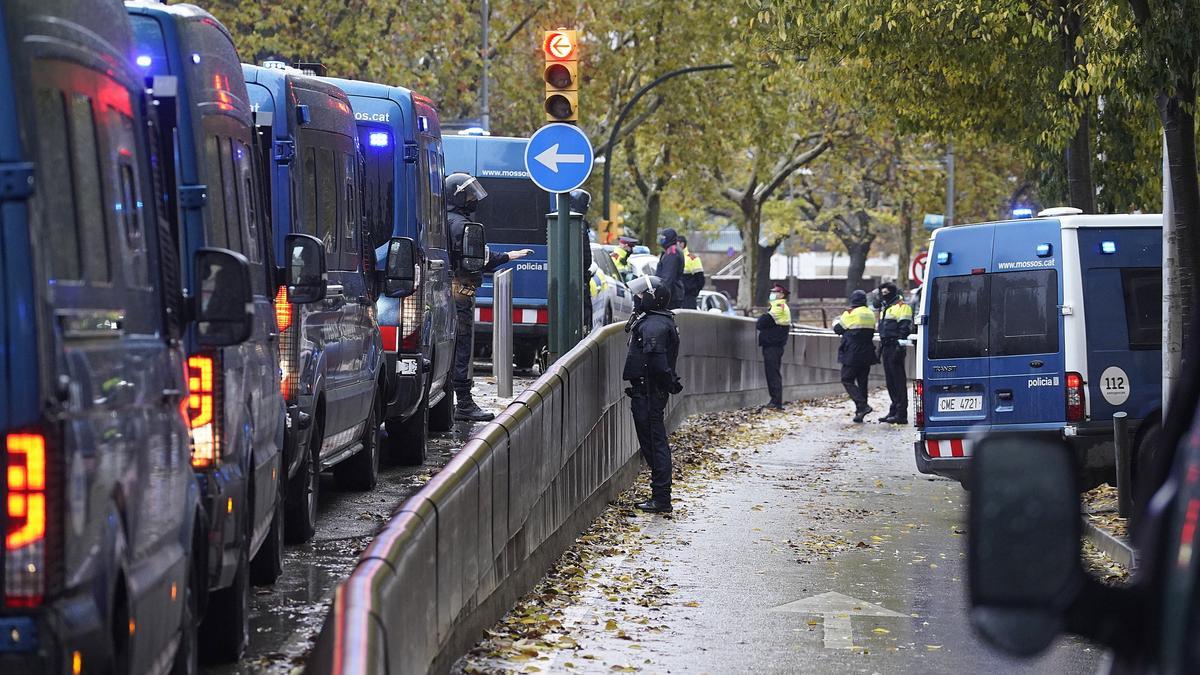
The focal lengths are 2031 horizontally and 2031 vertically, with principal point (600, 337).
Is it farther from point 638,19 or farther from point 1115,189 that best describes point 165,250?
point 638,19

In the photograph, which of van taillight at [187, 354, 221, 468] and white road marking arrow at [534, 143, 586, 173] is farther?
white road marking arrow at [534, 143, 586, 173]

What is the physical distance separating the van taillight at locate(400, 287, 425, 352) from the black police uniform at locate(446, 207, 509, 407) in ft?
9.05

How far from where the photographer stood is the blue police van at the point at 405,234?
1420 centimetres

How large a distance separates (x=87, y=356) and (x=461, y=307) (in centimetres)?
1352

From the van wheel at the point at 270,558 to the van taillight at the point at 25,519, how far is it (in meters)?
5.19

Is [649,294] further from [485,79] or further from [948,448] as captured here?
[485,79]

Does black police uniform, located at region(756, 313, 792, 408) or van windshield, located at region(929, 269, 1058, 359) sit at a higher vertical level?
van windshield, located at region(929, 269, 1058, 359)

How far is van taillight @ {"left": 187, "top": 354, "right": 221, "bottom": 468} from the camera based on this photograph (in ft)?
22.9

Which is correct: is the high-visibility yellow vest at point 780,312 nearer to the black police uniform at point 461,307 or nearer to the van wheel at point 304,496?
the black police uniform at point 461,307

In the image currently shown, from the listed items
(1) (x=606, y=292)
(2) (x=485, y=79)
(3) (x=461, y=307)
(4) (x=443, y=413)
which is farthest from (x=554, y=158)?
(2) (x=485, y=79)

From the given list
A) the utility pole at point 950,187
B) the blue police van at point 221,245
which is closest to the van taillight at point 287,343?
the blue police van at point 221,245

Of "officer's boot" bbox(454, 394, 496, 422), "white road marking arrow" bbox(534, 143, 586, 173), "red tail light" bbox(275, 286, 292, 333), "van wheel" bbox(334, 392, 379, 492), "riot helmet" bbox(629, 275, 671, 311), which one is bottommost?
"officer's boot" bbox(454, 394, 496, 422)

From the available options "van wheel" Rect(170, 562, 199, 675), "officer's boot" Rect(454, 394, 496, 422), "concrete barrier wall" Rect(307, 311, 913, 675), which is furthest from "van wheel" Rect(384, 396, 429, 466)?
"van wheel" Rect(170, 562, 199, 675)

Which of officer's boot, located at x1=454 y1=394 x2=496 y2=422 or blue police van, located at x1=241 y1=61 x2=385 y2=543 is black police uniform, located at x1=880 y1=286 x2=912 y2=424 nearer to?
officer's boot, located at x1=454 y1=394 x2=496 y2=422
